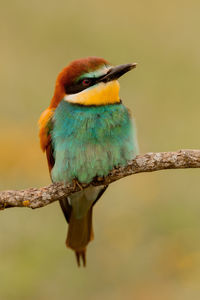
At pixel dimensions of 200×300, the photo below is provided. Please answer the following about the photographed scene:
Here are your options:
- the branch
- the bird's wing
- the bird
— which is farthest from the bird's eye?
the branch

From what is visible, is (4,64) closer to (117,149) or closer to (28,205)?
(117,149)

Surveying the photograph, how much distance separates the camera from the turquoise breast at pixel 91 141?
9.26 feet

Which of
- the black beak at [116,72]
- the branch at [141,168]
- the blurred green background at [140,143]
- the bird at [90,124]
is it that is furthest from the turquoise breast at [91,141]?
the blurred green background at [140,143]

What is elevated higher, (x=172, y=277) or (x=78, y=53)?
(x=78, y=53)

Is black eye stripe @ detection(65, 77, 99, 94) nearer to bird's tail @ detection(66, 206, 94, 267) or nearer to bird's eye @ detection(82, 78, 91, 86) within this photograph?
bird's eye @ detection(82, 78, 91, 86)

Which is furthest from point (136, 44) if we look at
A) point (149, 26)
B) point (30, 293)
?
point (30, 293)

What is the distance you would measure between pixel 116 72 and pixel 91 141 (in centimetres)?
31

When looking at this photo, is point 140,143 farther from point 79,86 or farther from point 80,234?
point 79,86

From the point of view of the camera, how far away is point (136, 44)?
5.07m

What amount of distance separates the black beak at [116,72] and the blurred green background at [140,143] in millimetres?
767

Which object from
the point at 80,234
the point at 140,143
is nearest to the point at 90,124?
the point at 80,234

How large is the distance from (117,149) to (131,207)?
720 mm

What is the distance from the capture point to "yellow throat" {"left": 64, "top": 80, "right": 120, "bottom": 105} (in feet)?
9.35

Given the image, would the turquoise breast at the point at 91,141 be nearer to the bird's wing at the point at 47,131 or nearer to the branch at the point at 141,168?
the bird's wing at the point at 47,131
